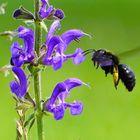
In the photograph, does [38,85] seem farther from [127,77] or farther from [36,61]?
[127,77]

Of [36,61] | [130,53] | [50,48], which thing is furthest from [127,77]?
[36,61]

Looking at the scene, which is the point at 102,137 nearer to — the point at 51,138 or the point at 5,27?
the point at 51,138

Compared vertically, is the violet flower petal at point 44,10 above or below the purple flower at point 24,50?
above

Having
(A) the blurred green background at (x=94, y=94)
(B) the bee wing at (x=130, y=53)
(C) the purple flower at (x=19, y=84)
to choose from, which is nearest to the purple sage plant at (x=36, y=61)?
(C) the purple flower at (x=19, y=84)

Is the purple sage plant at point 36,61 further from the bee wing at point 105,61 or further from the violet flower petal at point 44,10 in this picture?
the bee wing at point 105,61

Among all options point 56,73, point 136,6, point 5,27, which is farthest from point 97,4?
point 56,73

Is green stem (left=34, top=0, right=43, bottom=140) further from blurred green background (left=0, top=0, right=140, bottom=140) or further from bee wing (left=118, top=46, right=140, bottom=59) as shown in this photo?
blurred green background (left=0, top=0, right=140, bottom=140)
